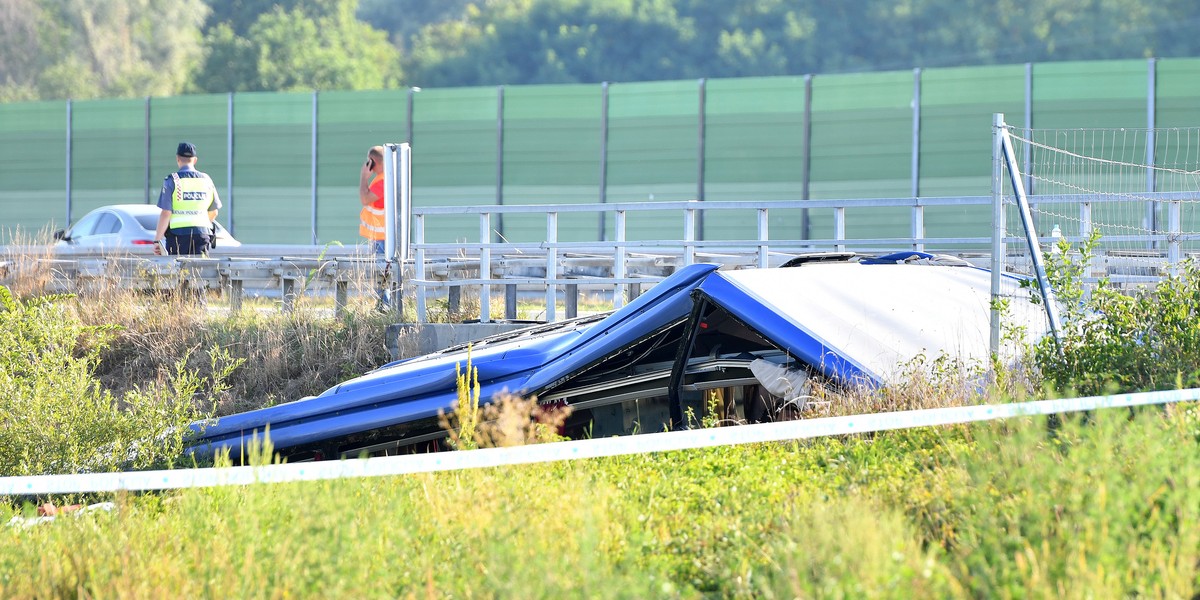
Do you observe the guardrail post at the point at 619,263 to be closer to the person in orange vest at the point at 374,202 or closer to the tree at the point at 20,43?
the person in orange vest at the point at 374,202

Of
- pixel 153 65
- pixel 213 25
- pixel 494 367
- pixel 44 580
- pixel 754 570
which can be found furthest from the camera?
pixel 213 25

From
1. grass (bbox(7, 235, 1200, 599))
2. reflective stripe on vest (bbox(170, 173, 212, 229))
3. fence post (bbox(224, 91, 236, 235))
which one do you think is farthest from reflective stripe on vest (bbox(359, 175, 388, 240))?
fence post (bbox(224, 91, 236, 235))

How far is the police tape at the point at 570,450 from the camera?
4.73 meters

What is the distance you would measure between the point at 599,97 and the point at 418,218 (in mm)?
13703

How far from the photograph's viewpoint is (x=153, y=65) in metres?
62.8

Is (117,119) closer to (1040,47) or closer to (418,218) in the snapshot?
(418,218)

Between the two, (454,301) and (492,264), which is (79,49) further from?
(454,301)

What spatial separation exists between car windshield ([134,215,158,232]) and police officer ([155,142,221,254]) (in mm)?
5090

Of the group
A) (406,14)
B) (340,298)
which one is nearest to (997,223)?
(340,298)

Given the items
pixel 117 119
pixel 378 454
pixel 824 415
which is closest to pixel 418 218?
pixel 378 454

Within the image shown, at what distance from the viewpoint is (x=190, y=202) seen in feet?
45.4

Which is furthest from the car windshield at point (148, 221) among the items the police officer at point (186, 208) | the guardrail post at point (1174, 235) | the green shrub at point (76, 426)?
the guardrail post at point (1174, 235)

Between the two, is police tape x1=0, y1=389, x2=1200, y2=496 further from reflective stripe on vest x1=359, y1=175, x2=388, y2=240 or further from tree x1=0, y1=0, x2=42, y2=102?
tree x1=0, y1=0, x2=42, y2=102

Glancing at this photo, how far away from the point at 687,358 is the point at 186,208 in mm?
8961
